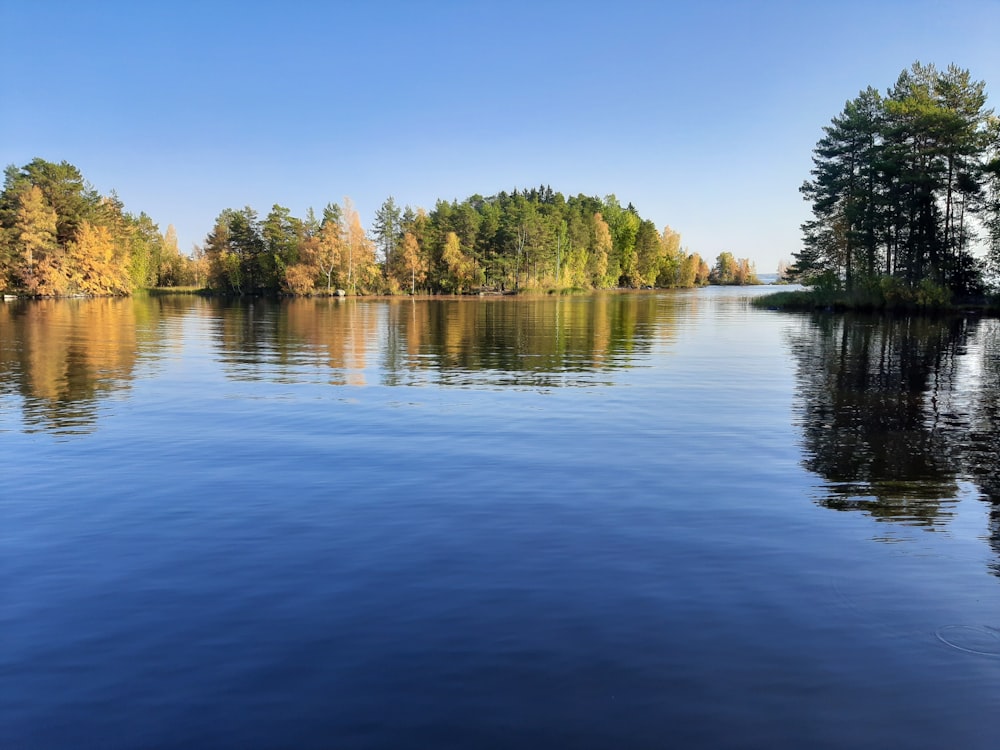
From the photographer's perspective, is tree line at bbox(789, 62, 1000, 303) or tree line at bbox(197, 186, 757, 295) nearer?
tree line at bbox(789, 62, 1000, 303)

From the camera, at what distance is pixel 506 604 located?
7059mm

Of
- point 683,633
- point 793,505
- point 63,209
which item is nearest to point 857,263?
point 793,505

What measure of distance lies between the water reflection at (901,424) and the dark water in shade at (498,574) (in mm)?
118

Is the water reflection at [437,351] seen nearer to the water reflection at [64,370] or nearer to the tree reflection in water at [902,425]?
the water reflection at [64,370]

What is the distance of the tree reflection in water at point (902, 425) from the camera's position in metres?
11.0

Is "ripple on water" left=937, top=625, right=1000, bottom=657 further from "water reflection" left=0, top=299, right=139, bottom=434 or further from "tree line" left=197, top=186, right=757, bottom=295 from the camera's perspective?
"tree line" left=197, top=186, right=757, bottom=295

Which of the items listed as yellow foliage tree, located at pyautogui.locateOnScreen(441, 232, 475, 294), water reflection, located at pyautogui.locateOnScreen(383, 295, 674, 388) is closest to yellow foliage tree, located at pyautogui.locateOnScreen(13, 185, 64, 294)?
yellow foliage tree, located at pyautogui.locateOnScreen(441, 232, 475, 294)

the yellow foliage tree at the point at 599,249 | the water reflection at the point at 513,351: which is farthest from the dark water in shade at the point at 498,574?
the yellow foliage tree at the point at 599,249

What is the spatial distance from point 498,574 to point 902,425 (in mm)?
13498

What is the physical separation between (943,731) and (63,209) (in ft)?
438

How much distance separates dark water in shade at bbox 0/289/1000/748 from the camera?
5230mm

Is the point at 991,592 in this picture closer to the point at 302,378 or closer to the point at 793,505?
the point at 793,505

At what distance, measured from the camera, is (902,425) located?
16625mm

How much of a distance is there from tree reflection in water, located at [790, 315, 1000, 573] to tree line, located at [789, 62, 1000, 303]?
33.7 meters
